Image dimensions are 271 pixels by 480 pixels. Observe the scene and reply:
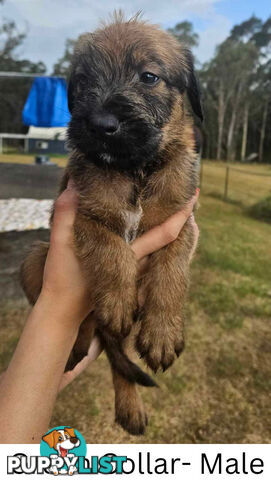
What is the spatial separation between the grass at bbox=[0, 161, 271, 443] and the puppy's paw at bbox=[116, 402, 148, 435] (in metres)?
0.55

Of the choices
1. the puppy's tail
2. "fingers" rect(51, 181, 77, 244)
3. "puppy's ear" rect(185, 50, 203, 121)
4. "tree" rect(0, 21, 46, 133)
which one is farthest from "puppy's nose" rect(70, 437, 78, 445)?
"tree" rect(0, 21, 46, 133)

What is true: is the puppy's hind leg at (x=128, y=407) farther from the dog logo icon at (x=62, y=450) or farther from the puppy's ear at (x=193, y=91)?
the puppy's ear at (x=193, y=91)

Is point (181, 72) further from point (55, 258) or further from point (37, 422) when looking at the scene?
point (37, 422)

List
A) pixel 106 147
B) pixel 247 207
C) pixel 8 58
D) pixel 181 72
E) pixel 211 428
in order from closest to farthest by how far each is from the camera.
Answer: pixel 106 147, pixel 181 72, pixel 211 428, pixel 247 207, pixel 8 58

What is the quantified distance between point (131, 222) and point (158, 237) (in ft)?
0.54

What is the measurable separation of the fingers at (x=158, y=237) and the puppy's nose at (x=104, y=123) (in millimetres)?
580

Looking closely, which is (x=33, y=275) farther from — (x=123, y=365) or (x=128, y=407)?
(x=128, y=407)

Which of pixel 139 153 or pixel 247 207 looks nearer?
pixel 139 153

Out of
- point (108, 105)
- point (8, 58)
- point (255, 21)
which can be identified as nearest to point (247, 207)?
point (255, 21)

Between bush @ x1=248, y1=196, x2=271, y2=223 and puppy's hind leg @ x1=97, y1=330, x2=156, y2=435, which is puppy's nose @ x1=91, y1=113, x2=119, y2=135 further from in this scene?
bush @ x1=248, y1=196, x2=271, y2=223

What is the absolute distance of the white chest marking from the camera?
2012 mm

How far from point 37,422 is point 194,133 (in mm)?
1805

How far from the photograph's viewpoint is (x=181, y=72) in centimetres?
228

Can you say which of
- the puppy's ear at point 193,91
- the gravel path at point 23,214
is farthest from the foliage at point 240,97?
the puppy's ear at point 193,91
